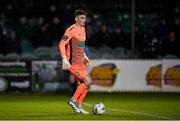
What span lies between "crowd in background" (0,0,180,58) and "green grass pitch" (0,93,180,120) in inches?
121

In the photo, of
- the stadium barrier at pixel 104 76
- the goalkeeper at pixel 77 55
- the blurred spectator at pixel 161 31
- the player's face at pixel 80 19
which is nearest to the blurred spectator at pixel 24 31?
the stadium barrier at pixel 104 76

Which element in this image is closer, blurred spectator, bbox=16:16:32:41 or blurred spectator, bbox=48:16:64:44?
blurred spectator, bbox=48:16:64:44

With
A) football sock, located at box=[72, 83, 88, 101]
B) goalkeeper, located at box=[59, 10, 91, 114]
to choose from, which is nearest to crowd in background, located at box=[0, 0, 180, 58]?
goalkeeper, located at box=[59, 10, 91, 114]

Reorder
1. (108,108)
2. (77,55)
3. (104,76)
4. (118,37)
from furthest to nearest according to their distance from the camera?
(118,37) → (104,76) → (108,108) → (77,55)

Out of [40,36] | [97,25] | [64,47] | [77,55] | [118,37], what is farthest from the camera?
[97,25]

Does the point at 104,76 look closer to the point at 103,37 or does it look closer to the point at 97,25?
the point at 103,37

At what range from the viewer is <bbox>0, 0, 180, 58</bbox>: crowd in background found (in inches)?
1017

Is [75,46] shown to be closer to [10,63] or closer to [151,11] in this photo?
[10,63]

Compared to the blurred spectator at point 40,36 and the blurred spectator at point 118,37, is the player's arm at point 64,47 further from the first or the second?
the blurred spectator at point 40,36

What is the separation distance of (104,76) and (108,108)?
777 cm

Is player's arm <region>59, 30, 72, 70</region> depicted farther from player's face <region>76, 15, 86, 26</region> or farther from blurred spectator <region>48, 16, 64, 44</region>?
blurred spectator <region>48, 16, 64, 44</region>

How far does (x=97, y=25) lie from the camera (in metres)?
28.1

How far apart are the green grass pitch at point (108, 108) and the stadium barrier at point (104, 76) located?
1046mm

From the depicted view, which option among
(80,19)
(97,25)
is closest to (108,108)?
(80,19)
